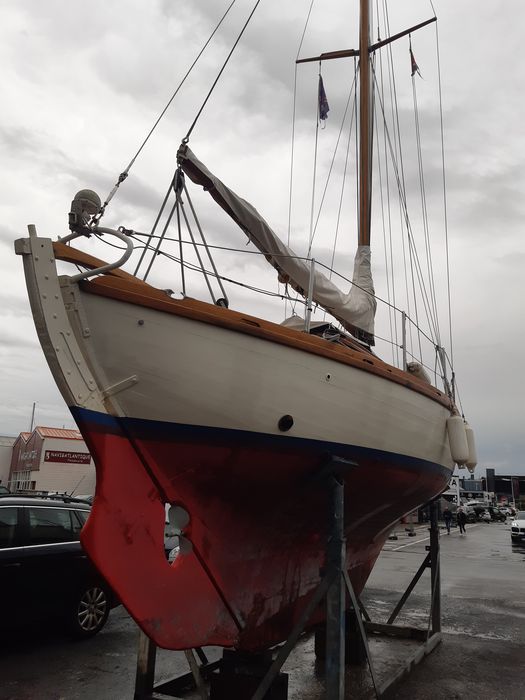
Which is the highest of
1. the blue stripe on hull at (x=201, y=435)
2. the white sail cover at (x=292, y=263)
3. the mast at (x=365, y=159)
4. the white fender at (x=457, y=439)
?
the mast at (x=365, y=159)

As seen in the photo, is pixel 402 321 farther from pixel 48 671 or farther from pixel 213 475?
pixel 48 671

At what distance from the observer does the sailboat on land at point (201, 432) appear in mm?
3375

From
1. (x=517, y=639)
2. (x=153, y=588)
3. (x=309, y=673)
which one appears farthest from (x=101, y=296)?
(x=517, y=639)

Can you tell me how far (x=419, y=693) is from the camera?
16.1 feet

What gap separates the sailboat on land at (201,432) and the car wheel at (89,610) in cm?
269

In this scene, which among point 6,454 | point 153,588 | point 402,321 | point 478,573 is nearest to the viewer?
point 153,588

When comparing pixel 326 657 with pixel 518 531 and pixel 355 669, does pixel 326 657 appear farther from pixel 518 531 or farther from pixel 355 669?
pixel 518 531

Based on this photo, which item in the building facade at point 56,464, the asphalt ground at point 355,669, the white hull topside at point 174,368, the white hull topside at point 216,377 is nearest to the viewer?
the white hull topside at point 174,368

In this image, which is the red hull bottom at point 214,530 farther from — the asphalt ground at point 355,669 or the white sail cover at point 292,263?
the white sail cover at point 292,263

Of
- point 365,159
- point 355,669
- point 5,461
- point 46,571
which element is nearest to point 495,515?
point 5,461

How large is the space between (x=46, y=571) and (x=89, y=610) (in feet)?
2.68

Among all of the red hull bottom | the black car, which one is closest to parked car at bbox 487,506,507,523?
the black car

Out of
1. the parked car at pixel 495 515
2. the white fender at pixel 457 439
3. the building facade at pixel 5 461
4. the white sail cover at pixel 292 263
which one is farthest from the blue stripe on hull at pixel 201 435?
the parked car at pixel 495 515

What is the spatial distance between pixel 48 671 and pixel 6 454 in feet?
118
